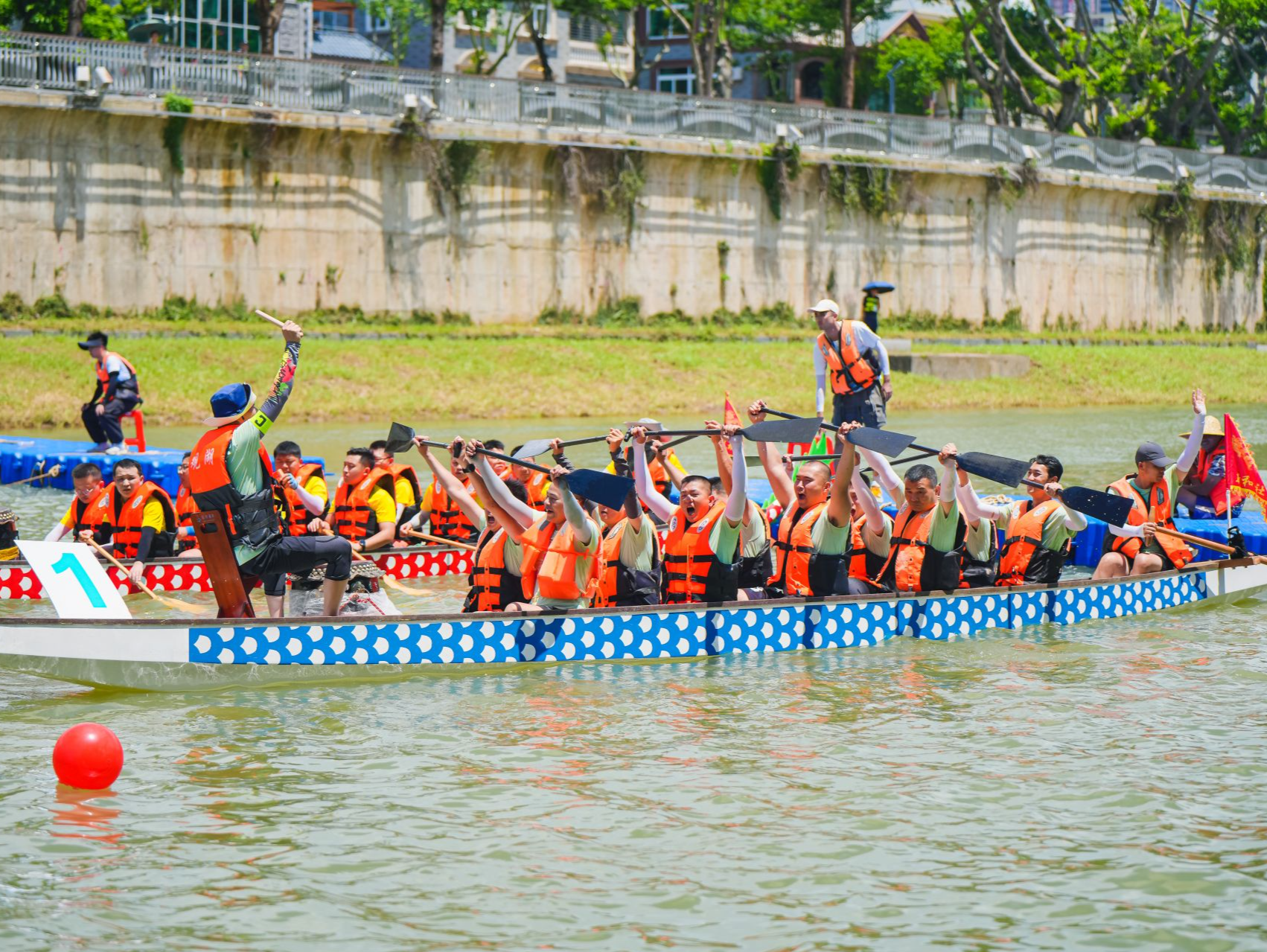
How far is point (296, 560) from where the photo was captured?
9203 millimetres

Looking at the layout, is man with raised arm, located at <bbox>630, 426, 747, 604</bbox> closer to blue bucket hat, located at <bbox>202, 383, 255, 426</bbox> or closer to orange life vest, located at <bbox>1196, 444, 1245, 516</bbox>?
blue bucket hat, located at <bbox>202, 383, 255, 426</bbox>

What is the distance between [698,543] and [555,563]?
3.06 feet

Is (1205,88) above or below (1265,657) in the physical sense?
above

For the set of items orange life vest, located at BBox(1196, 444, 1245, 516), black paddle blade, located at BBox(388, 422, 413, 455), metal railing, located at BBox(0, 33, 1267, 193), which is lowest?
orange life vest, located at BBox(1196, 444, 1245, 516)

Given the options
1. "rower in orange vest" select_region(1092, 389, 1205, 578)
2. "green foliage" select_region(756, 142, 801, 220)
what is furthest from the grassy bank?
"rower in orange vest" select_region(1092, 389, 1205, 578)

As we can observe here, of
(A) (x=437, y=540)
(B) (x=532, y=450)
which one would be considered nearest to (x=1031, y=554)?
(B) (x=532, y=450)

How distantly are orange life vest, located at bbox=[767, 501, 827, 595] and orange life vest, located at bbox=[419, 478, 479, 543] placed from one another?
386cm

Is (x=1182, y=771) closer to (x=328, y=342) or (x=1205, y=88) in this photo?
(x=328, y=342)

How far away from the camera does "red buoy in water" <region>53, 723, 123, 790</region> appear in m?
7.25

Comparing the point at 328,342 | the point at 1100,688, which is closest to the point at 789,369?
the point at 328,342

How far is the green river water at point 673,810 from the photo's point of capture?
5.93 m

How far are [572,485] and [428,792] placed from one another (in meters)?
2.37

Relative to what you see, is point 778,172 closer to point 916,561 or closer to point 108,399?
point 108,399

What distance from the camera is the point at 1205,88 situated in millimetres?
41625
